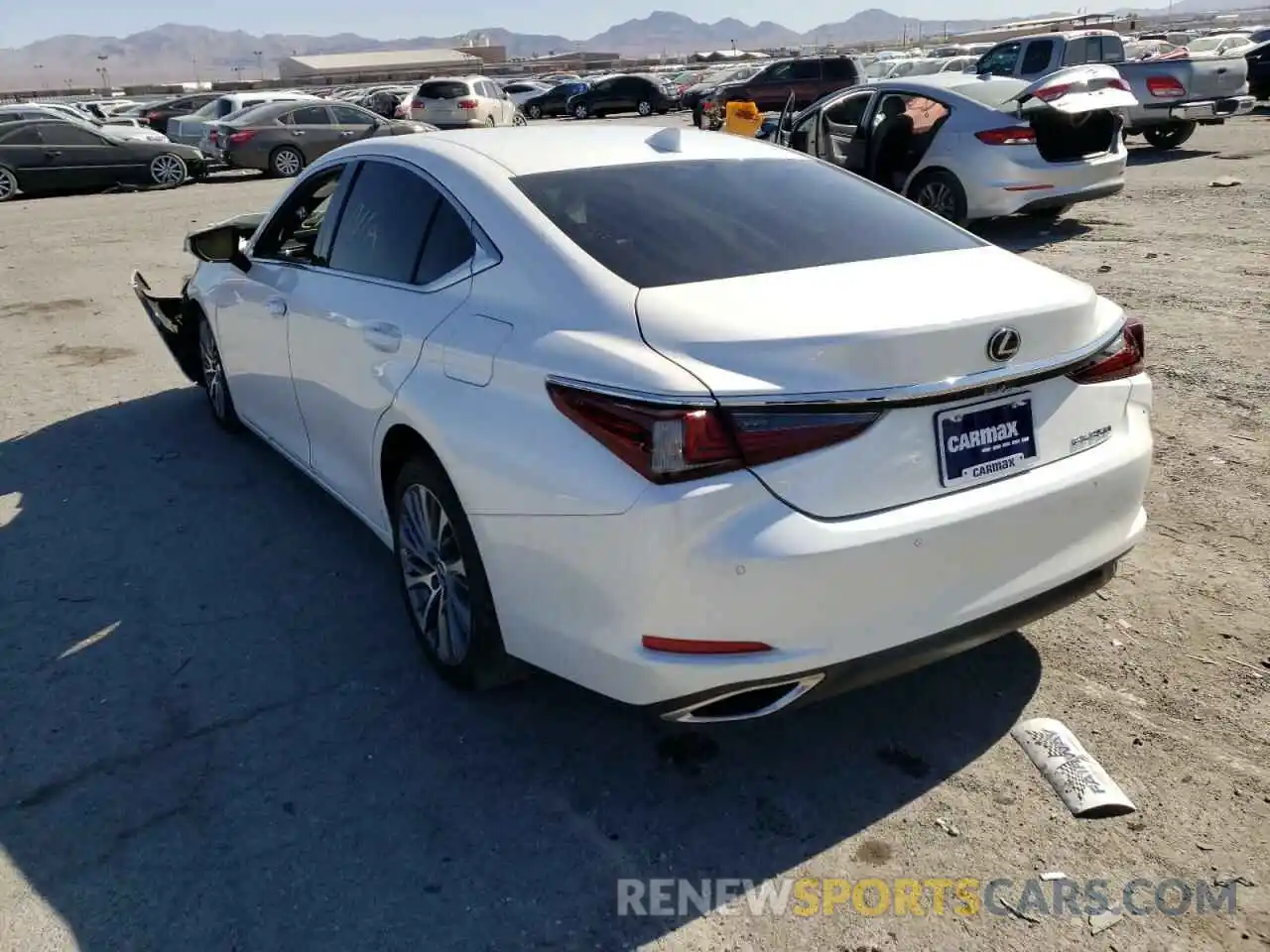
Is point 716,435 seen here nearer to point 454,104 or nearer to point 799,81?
point 454,104

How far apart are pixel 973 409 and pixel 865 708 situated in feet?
3.61

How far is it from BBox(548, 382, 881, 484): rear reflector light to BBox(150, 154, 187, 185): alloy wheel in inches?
804

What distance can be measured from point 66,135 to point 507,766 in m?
20.2

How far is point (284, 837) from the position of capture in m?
2.96

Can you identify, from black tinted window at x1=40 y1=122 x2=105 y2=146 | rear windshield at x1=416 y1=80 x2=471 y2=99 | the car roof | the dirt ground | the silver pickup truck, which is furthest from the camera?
rear windshield at x1=416 y1=80 x2=471 y2=99

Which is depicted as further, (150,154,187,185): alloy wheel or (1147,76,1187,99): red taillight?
(150,154,187,185): alloy wheel

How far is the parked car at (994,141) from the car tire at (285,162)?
1389 centimetres

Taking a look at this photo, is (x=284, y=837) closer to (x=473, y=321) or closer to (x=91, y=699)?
(x=91, y=699)

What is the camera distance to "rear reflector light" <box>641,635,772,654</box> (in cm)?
262

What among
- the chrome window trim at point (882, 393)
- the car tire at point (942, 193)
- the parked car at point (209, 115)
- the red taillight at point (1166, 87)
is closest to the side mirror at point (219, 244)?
the chrome window trim at point (882, 393)

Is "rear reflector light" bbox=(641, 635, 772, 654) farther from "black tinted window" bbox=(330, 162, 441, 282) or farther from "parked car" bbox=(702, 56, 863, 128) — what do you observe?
"parked car" bbox=(702, 56, 863, 128)

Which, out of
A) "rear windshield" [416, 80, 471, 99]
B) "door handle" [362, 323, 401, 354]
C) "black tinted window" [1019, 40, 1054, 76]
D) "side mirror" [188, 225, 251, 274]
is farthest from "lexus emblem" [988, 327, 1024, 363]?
"rear windshield" [416, 80, 471, 99]

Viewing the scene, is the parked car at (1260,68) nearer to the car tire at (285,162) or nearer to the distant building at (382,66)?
the car tire at (285,162)

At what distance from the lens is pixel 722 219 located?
3.44m
